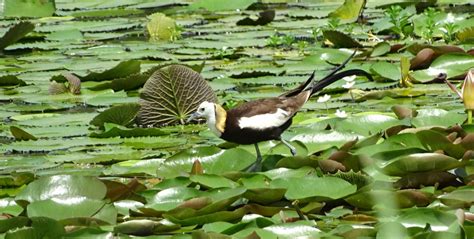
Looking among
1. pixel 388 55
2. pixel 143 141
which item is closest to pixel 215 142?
pixel 143 141

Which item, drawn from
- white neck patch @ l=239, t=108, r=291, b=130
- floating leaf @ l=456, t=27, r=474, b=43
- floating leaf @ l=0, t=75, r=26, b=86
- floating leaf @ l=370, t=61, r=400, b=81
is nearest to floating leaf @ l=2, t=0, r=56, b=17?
floating leaf @ l=0, t=75, r=26, b=86

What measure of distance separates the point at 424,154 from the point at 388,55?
9.01 feet

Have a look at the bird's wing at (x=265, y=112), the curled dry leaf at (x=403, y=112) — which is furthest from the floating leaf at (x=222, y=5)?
the bird's wing at (x=265, y=112)

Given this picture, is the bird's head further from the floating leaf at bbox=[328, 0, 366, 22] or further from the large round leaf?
the floating leaf at bbox=[328, 0, 366, 22]

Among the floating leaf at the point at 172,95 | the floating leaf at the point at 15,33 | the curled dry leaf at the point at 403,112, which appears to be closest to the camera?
the curled dry leaf at the point at 403,112

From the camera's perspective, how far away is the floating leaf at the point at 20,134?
5008 millimetres

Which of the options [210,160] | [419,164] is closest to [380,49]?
[210,160]

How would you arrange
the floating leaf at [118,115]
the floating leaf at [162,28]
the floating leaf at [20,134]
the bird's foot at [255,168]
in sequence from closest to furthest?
the bird's foot at [255,168] → the floating leaf at [20,134] → the floating leaf at [118,115] → the floating leaf at [162,28]

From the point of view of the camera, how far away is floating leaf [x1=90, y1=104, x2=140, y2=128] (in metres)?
5.25

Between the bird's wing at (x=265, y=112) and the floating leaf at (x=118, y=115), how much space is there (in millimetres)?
915

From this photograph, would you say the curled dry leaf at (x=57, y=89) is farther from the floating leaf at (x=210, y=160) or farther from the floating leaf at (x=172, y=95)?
the floating leaf at (x=210, y=160)

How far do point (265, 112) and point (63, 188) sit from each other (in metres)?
0.91

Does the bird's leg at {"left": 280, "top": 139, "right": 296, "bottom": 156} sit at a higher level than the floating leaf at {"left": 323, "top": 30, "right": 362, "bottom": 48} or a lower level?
higher

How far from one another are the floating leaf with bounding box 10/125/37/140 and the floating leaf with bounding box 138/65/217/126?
0.58 metres
